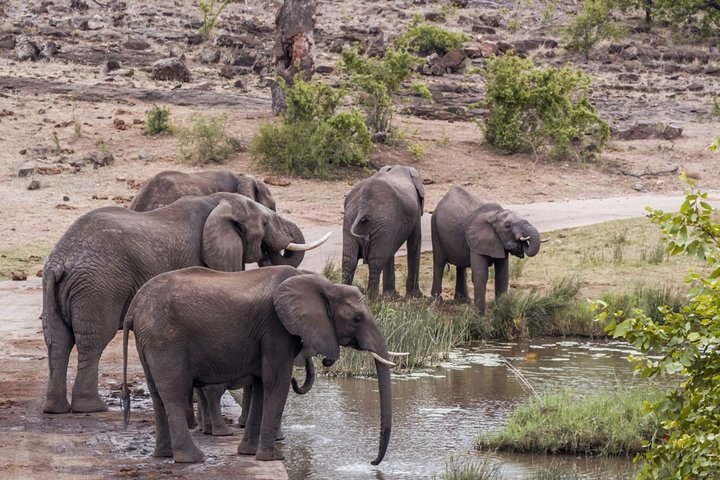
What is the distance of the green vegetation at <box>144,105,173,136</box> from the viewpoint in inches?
1005

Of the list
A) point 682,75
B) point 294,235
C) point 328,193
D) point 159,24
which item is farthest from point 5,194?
point 682,75

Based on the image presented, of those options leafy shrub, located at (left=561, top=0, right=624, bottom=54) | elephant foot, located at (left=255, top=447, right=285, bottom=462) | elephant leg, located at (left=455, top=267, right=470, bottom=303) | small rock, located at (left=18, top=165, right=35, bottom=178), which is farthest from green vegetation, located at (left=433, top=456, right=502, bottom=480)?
→ leafy shrub, located at (left=561, top=0, right=624, bottom=54)

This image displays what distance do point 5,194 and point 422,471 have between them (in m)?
13.8

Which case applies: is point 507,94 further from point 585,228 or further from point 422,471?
point 422,471

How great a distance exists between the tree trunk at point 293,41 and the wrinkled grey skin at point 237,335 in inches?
703

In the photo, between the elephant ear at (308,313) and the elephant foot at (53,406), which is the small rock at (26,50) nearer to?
the elephant foot at (53,406)

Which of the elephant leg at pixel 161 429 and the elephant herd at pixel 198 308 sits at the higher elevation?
the elephant herd at pixel 198 308

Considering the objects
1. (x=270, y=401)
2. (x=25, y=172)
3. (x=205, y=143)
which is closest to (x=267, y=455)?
(x=270, y=401)

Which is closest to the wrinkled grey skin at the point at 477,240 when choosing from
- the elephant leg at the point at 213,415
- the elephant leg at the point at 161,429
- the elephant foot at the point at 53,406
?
the elephant leg at the point at 213,415

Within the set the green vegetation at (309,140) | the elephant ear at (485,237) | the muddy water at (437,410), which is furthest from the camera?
the green vegetation at (309,140)

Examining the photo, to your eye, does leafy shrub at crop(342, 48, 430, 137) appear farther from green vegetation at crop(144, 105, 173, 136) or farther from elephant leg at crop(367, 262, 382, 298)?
elephant leg at crop(367, 262, 382, 298)

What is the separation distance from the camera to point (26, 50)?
32.0 meters

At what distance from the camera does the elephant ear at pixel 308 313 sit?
8.69m

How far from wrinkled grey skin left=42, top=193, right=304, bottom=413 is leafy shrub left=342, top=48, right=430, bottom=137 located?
1381cm
